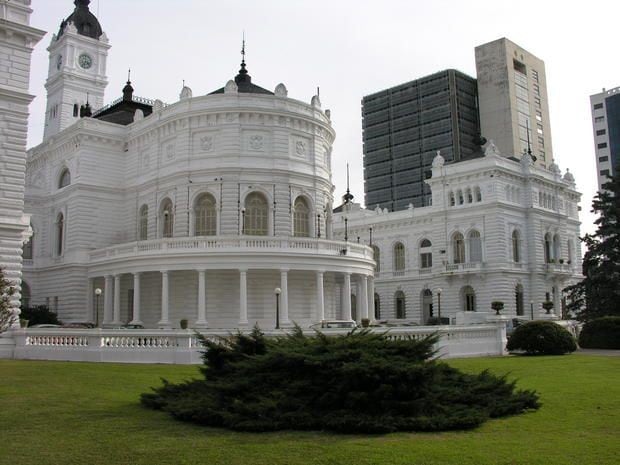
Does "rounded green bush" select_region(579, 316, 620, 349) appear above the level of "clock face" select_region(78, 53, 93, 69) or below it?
below

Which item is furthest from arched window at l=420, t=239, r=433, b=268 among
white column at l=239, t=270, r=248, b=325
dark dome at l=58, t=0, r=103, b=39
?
dark dome at l=58, t=0, r=103, b=39

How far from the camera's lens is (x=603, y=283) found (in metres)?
49.4

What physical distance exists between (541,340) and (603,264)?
22.7 meters

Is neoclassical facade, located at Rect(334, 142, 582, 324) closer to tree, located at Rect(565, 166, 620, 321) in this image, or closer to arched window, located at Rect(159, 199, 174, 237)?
tree, located at Rect(565, 166, 620, 321)

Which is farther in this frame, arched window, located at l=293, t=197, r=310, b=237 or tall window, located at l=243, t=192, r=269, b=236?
arched window, located at l=293, t=197, r=310, b=237

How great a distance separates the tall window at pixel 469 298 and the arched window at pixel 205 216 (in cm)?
2829

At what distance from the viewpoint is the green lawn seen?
8820 mm

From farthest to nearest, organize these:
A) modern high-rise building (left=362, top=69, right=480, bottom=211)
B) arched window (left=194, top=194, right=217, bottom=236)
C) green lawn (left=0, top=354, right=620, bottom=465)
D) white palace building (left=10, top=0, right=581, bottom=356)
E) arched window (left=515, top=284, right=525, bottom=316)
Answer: modern high-rise building (left=362, top=69, right=480, bottom=211) < arched window (left=515, top=284, right=525, bottom=316) < arched window (left=194, top=194, right=217, bottom=236) < white palace building (left=10, top=0, right=581, bottom=356) < green lawn (left=0, top=354, right=620, bottom=465)

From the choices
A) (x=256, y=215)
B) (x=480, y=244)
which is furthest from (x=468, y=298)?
(x=256, y=215)

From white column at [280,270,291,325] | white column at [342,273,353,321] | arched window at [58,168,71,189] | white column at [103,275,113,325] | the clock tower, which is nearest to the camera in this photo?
white column at [280,270,291,325]

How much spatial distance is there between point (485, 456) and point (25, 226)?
86.6 ft

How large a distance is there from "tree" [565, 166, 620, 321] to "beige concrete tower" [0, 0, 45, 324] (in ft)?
128

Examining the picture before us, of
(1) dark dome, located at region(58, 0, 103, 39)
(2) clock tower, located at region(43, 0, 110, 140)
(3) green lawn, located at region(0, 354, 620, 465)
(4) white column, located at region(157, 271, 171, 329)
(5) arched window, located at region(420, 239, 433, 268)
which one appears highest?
(1) dark dome, located at region(58, 0, 103, 39)

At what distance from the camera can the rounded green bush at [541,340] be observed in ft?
99.8
